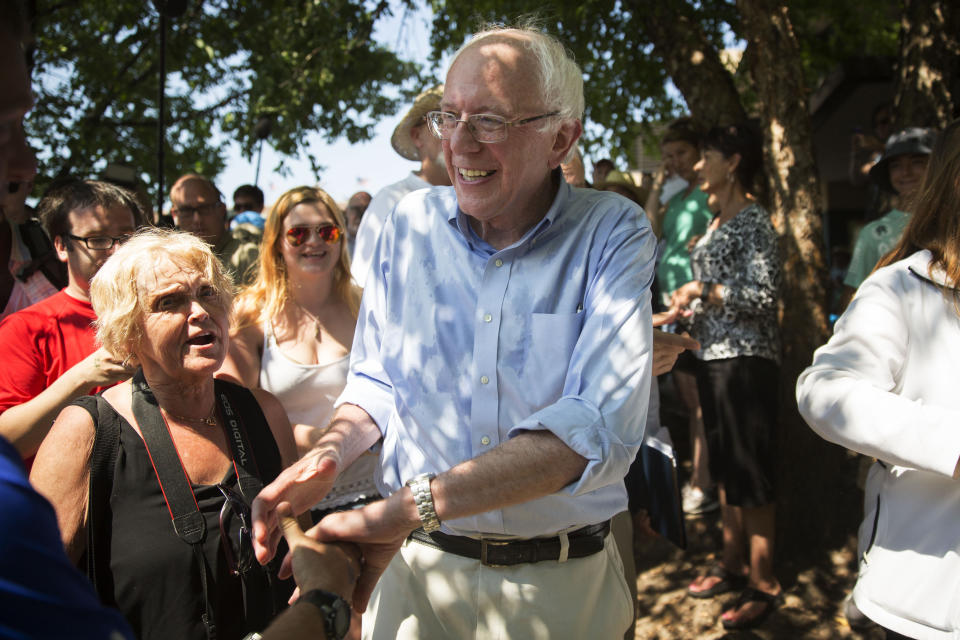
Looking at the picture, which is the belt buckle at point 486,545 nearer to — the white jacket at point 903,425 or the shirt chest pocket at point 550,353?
the shirt chest pocket at point 550,353

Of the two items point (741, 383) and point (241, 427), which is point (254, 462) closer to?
point (241, 427)

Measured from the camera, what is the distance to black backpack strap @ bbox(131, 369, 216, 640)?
8.13ft

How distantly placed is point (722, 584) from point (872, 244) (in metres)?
2.21

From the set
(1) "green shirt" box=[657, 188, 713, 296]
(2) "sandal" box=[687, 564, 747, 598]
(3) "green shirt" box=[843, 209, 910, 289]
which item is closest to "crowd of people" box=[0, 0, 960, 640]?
(2) "sandal" box=[687, 564, 747, 598]

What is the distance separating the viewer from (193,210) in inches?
234

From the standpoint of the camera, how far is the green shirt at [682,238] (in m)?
6.08

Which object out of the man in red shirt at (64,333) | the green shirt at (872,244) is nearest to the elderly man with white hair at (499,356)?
the man in red shirt at (64,333)

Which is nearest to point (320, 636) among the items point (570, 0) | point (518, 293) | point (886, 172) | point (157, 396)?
point (518, 293)

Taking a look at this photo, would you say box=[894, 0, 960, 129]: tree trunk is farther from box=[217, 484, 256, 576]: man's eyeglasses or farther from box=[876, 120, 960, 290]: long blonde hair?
box=[217, 484, 256, 576]: man's eyeglasses

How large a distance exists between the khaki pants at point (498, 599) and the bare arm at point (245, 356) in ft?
5.38

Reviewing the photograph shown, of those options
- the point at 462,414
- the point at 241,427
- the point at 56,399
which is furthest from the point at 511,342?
the point at 56,399

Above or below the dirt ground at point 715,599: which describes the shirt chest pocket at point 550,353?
above

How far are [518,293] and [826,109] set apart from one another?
40.5 ft

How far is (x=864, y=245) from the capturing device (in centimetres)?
477
